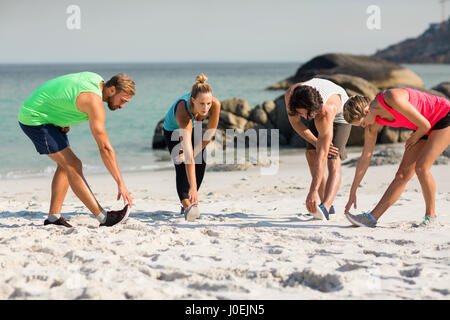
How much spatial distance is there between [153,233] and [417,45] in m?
134

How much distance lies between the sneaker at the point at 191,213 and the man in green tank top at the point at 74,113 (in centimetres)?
53

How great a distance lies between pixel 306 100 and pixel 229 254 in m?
1.28

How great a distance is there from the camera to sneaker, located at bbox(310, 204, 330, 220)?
4.14 meters

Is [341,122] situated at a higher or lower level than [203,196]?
higher

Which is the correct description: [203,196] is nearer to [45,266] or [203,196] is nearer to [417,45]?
[45,266]

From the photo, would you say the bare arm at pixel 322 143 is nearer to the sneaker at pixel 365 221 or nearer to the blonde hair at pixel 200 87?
the sneaker at pixel 365 221

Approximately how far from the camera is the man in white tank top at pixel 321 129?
12.9 feet

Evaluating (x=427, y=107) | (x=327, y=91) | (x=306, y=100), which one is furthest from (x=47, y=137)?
(x=427, y=107)

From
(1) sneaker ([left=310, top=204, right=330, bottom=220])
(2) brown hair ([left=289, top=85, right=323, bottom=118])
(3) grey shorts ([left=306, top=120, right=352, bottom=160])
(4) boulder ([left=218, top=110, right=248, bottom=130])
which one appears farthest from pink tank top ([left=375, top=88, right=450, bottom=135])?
(4) boulder ([left=218, top=110, right=248, bottom=130])

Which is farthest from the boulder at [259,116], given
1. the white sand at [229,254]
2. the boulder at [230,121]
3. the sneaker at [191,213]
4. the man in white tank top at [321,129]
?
the sneaker at [191,213]

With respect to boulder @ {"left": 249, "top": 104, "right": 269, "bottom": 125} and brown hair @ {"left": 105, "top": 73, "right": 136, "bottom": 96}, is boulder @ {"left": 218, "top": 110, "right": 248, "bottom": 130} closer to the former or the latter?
boulder @ {"left": 249, "top": 104, "right": 269, "bottom": 125}

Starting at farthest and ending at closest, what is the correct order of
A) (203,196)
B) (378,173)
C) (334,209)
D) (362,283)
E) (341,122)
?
1. (378,173)
2. (203,196)
3. (334,209)
4. (341,122)
5. (362,283)

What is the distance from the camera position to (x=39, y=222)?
4609 mm
